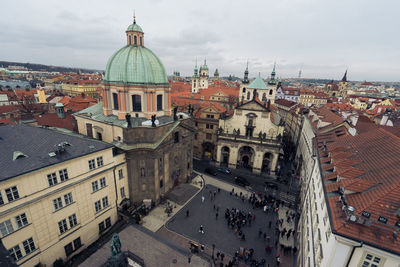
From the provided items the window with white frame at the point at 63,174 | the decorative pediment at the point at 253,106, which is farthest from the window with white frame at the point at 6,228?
the decorative pediment at the point at 253,106

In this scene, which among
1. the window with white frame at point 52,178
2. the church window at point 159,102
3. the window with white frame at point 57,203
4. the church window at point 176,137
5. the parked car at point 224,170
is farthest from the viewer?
the parked car at point 224,170

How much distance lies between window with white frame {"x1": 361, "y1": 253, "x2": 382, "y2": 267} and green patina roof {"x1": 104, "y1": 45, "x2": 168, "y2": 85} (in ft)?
107

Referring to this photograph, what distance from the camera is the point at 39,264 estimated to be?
21.8 metres

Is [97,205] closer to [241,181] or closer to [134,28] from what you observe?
[241,181]

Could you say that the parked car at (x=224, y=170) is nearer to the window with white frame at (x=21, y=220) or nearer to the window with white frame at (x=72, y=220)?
the window with white frame at (x=72, y=220)

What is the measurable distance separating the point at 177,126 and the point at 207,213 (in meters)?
15.8

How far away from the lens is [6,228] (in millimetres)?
18359

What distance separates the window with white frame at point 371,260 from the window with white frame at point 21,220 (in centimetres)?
2915

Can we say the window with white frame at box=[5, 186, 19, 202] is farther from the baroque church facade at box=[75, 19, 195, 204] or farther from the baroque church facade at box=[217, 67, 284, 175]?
the baroque church facade at box=[217, 67, 284, 175]

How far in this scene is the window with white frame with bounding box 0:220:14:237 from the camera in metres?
18.0

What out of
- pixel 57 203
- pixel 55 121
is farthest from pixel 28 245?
pixel 55 121

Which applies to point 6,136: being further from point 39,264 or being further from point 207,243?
point 207,243

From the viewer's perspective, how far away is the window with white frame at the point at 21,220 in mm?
19173

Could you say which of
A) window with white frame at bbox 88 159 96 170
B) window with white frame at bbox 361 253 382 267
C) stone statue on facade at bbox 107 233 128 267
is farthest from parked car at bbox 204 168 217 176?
window with white frame at bbox 361 253 382 267
